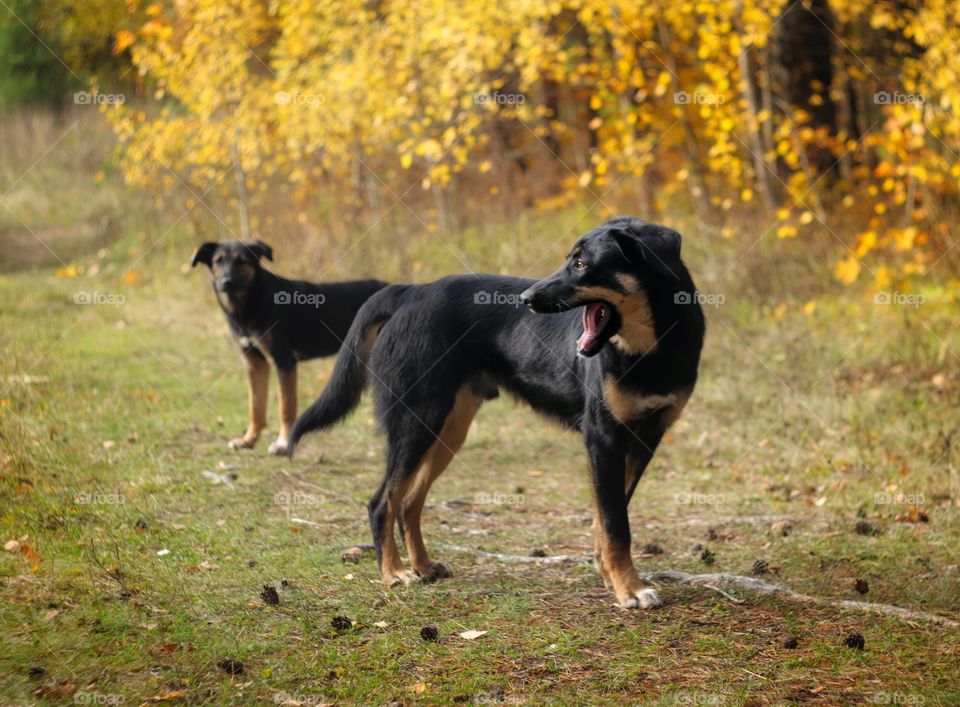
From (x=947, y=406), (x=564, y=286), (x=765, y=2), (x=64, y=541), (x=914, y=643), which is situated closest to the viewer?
Answer: (x=914, y=643)

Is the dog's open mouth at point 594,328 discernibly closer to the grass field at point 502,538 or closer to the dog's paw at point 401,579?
the grass field at point 502,538

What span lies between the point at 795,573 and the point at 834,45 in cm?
951

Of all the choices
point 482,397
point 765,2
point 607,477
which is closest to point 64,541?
point 482,397

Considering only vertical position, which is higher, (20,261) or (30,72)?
(30,72)

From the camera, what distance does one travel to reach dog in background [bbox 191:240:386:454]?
26.2ft

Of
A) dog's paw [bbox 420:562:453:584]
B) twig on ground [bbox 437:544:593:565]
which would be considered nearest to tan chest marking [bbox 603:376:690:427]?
twig on ground [bbox 437:544:593:565]

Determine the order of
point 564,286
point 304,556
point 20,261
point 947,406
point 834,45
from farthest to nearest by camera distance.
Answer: point 20,261
point 834,45
point 947,406
point 304,556
point 564,286

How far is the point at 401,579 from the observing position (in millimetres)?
4750

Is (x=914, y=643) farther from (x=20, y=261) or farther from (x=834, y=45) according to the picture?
(x=20, y=261)

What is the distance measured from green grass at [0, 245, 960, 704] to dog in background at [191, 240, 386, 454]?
0.56 meters

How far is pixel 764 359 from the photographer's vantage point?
29.4 feet

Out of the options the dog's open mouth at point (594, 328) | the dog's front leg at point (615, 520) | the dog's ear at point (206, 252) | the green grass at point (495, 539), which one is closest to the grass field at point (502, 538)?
the green grass at point (495, 539)

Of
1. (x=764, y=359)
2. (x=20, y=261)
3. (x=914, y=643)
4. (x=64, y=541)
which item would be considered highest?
(x=20, y=261)

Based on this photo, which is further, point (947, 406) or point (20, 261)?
point (20, 261)
